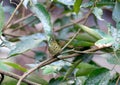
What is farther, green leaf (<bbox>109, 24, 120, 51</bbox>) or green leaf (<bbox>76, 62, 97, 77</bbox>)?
green leaf (<bbox>76, 62, 97, 77</bbox>)

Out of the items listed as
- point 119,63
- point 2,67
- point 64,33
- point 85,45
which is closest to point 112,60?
point 119,63

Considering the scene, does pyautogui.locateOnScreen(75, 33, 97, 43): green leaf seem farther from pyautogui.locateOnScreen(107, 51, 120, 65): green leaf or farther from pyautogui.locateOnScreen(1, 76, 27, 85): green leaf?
pyautogui.locateOnScreen(1, 76, 27, 85): green leaf

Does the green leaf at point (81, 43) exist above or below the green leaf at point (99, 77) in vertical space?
above

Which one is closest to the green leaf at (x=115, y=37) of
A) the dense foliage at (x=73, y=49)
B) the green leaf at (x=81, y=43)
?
the dense foliage at (x=73, y=49)

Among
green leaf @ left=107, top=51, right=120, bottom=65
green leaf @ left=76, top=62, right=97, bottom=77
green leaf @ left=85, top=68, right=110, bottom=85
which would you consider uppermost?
green leaf @ left=107, top=51, right=120, bottom=65

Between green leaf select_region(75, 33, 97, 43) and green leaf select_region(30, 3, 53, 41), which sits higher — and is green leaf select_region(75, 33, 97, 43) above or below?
below

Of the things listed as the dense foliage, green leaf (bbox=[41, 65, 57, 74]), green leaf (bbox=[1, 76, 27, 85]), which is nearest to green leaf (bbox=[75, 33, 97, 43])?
the dense foliage

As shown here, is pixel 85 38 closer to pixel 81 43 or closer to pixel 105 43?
pixel 81 43

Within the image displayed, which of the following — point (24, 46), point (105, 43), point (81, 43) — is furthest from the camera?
point (81, 43)

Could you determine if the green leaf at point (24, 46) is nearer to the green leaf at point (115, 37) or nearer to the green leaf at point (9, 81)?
the green leaf at point (9, 81)

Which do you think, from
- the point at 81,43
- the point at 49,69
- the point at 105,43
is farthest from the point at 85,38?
the point at 105,43
